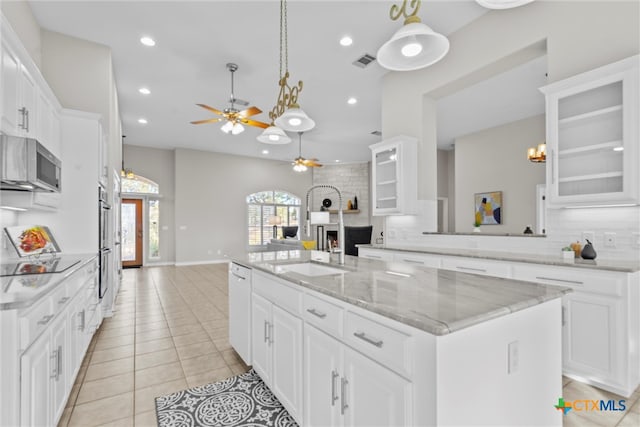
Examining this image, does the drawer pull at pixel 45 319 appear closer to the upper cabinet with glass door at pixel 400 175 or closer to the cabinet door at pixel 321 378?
the cabinet door at pixel 321 378

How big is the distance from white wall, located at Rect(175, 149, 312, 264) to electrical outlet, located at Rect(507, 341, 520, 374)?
25.1ft

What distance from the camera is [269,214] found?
10250 mm

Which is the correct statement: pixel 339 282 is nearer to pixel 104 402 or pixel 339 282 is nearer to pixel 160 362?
pixel 104 402

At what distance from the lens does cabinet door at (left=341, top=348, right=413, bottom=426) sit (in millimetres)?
1005

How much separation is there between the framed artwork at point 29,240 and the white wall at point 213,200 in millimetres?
5426

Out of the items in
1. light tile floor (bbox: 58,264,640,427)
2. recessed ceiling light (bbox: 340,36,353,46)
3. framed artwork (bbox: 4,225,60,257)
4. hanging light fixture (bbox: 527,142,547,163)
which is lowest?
light tile floor (bbox: 58,264,640,427)

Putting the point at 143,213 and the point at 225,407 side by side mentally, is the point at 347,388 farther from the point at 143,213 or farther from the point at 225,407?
the point at 143,213

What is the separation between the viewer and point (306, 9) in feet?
10.3

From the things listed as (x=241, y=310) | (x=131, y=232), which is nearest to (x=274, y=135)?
(x=241, y=310)

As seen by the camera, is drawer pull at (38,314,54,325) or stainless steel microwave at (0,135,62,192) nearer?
drawer pull at (38,314,54,325)

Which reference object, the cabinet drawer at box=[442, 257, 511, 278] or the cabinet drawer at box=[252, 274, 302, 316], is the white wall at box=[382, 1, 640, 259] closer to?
the cabinet drawer at box=[442, 257, 511, 278]

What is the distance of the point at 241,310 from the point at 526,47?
3530mm

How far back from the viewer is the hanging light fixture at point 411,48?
176 centimetres

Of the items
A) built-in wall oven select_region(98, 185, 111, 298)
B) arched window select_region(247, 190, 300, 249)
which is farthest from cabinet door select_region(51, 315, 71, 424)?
arched window select_region(247, 190, 300, 249)
